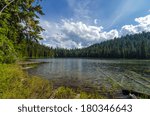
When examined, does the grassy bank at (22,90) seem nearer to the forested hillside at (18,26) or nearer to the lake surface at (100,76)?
the forested hillside at (18,26)

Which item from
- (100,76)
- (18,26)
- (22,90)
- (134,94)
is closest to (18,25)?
(18,26)

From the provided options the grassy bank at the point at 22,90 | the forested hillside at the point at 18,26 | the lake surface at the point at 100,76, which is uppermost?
the forested hillside at the point at 18,26

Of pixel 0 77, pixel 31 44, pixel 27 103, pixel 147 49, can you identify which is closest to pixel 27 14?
pixel 31 44

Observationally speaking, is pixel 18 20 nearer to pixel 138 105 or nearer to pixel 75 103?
pixel 75 103

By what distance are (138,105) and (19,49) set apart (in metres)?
9.07

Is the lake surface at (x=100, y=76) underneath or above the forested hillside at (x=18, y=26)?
underneath

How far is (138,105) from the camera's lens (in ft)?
17.4

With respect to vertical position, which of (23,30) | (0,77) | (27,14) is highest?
(27,14)

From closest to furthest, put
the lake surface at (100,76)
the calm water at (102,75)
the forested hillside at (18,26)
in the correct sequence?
the forested hillside at (18,26), the lake surface at (100,76), the calm water at (102,75)

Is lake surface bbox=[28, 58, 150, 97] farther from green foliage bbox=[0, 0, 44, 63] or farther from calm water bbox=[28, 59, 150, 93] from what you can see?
green foliage bbox=[0, 0, 44, 63]

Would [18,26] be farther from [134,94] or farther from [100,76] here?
[100,76]

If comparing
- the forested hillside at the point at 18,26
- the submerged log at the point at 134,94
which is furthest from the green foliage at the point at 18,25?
the submerged log at the point at 134,94

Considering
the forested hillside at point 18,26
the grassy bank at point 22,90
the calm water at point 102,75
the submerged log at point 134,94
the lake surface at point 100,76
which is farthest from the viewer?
the calm water at point 102,75

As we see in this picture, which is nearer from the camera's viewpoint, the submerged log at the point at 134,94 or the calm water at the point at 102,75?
the submerged log at the point at 134,94
